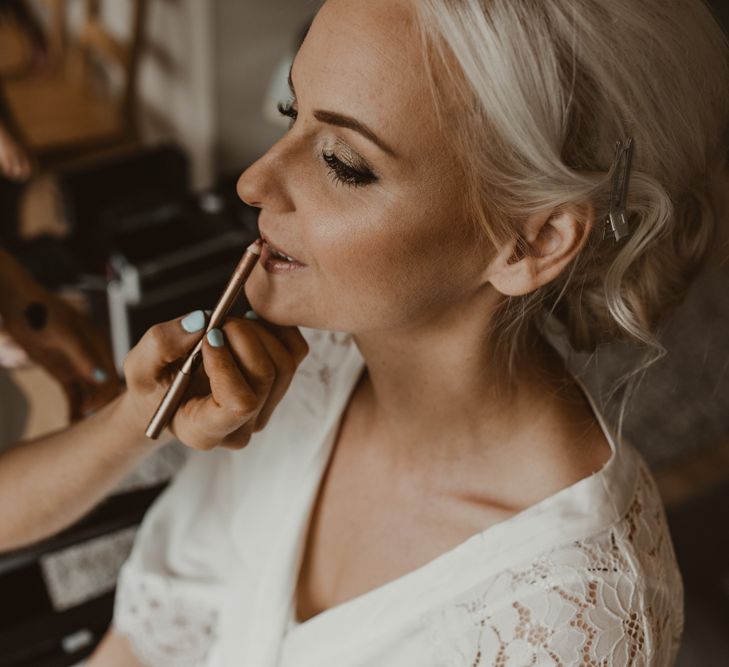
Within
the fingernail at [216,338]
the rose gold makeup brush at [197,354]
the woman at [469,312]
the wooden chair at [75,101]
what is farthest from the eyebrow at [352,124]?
the wooden chair at [75,101]

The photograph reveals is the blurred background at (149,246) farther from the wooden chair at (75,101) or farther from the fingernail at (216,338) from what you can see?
the fingernail at (216,338)

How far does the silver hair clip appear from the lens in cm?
85

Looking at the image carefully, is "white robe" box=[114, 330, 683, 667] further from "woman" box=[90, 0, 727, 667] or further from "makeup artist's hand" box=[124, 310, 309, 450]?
"makeup artist's hand" box=[124, 310, 309, 450]

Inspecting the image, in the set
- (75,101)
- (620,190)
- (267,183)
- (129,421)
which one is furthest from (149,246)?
(75,101)

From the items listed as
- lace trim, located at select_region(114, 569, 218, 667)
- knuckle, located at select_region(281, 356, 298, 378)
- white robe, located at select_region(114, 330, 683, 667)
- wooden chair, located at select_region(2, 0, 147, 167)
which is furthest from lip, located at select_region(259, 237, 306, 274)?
wooden chair, located at select_region(2, 0, 147, 167)

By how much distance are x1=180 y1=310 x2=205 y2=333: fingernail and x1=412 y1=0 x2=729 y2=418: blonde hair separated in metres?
0.32

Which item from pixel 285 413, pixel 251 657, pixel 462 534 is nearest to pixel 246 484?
pixel 285 413

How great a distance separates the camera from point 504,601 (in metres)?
0.93

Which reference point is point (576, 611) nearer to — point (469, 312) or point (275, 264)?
point (469, 312)

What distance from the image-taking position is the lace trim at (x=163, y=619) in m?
1.25

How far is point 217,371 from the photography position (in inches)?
33.2

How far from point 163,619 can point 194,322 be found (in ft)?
1.95

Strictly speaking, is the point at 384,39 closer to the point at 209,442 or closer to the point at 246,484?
the point at 209,442

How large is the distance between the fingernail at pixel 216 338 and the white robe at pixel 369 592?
1.24 ft
